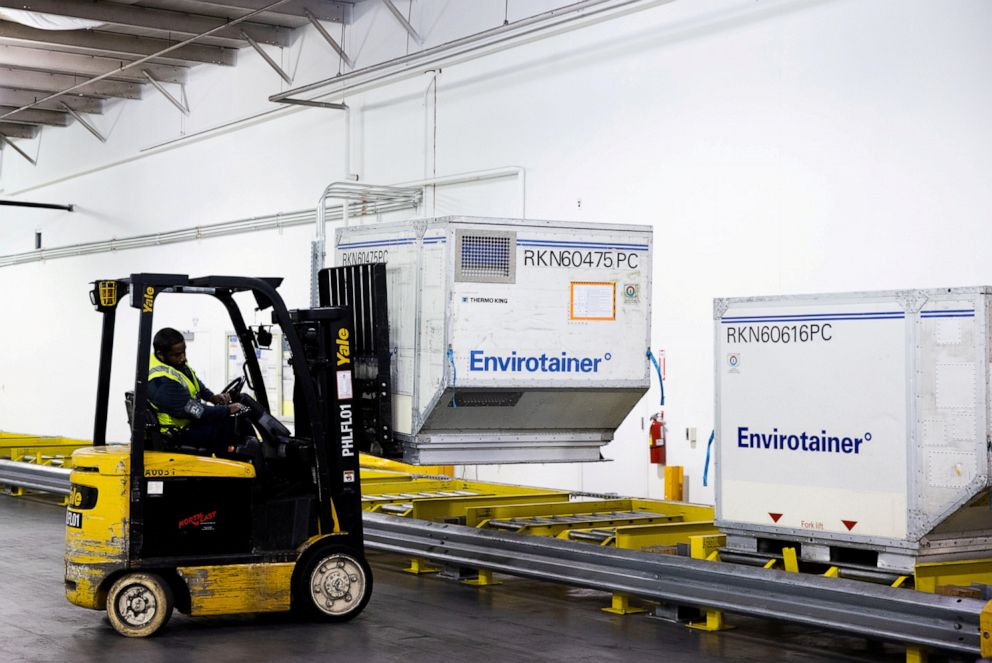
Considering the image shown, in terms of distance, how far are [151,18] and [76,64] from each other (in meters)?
3.48

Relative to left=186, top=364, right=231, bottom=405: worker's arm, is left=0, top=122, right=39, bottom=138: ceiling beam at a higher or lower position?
higher

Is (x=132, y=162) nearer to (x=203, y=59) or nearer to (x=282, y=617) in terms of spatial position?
(x=203, y=59)

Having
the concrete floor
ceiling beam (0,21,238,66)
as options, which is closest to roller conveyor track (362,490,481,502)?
the concrete floor

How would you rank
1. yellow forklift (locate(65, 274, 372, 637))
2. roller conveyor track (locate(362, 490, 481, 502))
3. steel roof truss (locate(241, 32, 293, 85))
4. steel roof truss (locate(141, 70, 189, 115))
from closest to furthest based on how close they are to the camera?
yellow forklift (locate(65, 274, 372, 637)) < roller conveyor track (locate(362, 490, 481, 502)) < steel roof truss (locate(241, 32, 293, 85)) < steel roof truss (locate(141, 70, 189, 115))

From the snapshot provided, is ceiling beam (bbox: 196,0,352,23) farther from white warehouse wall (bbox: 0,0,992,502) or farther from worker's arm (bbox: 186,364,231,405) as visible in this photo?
worker's arm (bbox: 186,364,231,405)

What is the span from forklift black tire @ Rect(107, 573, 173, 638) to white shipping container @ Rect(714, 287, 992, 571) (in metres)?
3.42

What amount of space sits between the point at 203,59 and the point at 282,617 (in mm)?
12580

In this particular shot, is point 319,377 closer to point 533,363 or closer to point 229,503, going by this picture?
point 229,503

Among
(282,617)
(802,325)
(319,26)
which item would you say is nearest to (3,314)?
(319,26)

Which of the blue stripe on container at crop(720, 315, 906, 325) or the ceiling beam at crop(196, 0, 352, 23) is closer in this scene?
the blue stripe on container at crop(720, 315, 906, 325)

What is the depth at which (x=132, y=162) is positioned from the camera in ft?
73.9

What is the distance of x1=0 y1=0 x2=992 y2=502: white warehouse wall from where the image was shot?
1027 cm

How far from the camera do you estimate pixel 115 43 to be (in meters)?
18.2

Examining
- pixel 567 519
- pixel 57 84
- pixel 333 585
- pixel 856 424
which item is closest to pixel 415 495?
pixel 567 519
